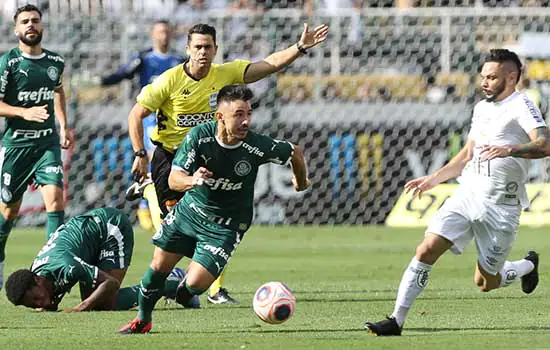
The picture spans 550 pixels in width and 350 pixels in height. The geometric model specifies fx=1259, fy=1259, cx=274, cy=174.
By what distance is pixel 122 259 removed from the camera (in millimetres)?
10383

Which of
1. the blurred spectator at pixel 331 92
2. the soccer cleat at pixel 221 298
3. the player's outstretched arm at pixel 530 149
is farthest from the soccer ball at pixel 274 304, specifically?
the blurred spectator at pixel 331 92

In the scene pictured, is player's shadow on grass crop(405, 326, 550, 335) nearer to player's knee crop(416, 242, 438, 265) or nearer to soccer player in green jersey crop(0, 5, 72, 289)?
player's knee crop(416, 242, 438, 265)

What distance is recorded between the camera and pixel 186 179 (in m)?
8.09

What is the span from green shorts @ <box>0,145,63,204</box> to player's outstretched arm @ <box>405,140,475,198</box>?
4238mm

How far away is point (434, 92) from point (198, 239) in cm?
1211

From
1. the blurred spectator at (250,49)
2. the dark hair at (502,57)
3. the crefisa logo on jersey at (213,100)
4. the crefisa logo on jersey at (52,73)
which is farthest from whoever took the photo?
the blurred spectator at (250,49)

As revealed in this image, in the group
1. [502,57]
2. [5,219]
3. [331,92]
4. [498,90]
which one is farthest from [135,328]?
[331,92]

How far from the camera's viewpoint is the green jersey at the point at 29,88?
1189cm

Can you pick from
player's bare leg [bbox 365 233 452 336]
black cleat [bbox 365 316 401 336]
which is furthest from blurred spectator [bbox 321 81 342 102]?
black cleat [bbox 365 316 401 336]

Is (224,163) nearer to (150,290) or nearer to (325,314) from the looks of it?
(150,290)

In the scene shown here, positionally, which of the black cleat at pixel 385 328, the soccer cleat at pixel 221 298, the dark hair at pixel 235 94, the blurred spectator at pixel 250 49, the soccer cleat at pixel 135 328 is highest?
the dark hair at pixel 235 94

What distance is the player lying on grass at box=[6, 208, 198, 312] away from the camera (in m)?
9.73

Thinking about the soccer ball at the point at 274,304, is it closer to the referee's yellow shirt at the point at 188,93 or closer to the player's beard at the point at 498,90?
the player's beard at the point at 498,90

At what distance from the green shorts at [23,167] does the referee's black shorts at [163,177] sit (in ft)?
5.01
